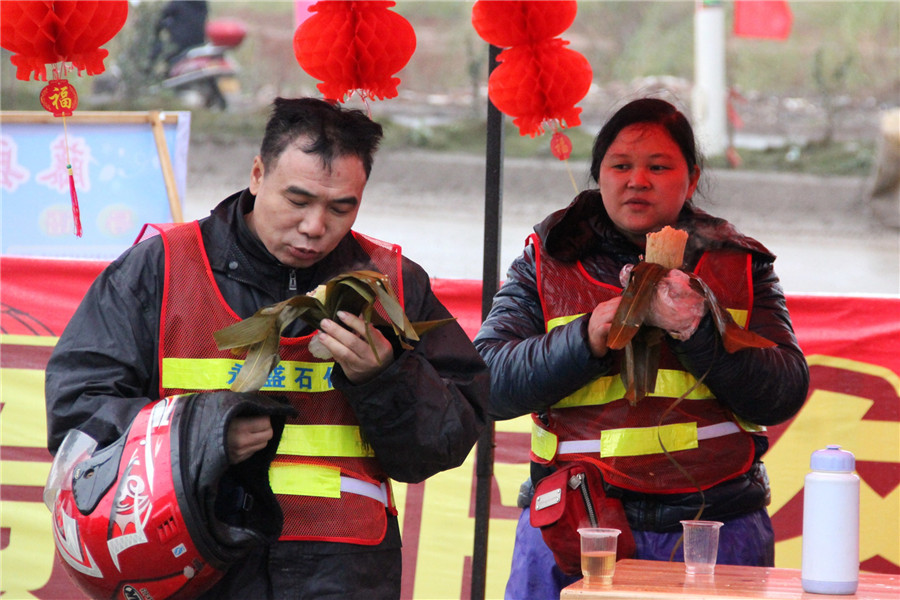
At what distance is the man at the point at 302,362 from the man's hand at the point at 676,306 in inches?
17.1

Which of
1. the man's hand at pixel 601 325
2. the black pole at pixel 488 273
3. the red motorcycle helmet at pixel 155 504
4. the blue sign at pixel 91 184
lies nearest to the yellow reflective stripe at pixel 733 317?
the man's hand at pixel 601 325

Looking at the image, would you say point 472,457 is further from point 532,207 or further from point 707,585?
point 532,207

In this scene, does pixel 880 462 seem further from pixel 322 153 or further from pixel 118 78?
pixel 118 78

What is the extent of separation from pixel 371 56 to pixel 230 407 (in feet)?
3.78

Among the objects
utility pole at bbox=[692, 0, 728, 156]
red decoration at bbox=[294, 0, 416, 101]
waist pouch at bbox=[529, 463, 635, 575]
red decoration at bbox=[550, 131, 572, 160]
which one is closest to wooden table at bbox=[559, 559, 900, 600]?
waist pouch at bbox=[529, 463, 635, 575]

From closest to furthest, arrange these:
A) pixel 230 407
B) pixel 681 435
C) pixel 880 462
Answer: pixel 230 407
pixel 681 435
pixel 880 462

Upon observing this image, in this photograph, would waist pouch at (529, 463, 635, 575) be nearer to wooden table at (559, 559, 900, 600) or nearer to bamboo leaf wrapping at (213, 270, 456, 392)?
wooden table at (559, 559, 900, 600)

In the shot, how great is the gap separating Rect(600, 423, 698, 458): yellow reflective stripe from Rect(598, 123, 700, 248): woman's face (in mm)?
493

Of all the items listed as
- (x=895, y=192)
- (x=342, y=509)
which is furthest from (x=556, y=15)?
(x=895, y=192)

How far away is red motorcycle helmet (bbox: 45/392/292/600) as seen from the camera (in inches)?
75.5

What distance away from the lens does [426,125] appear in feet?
40.2

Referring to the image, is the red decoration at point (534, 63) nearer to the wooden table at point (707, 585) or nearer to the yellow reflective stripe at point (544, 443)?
the yellow reflective stripe at point (544, 443)

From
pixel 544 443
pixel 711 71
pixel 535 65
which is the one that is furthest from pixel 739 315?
pixel 711 71

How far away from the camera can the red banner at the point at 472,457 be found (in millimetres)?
3654
